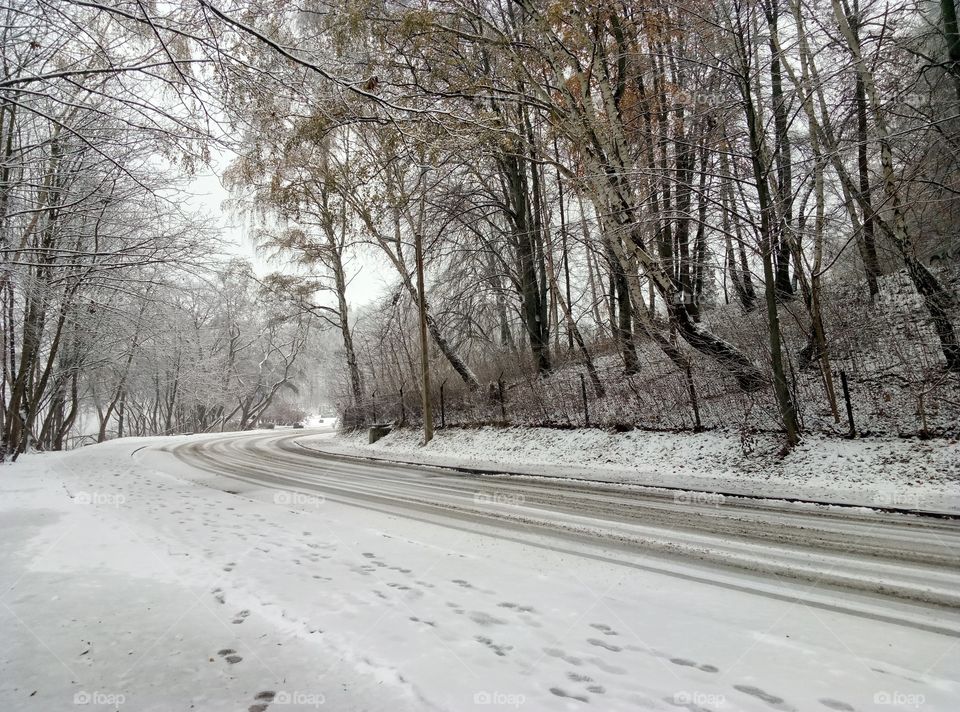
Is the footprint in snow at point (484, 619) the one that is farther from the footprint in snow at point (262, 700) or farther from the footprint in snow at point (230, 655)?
the footprint in snow at point (230, 655)

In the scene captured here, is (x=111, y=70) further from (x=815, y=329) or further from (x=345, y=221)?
(x=345, y=221)

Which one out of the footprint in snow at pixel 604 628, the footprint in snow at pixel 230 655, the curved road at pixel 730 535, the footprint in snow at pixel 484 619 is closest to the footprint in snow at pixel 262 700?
the footprint in snow at pixel 230 655

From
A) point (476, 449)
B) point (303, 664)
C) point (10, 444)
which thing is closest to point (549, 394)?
point (476, 449)

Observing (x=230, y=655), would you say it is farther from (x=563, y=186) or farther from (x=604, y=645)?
(x=563, y=186)

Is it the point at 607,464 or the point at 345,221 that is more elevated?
the point at 345,221

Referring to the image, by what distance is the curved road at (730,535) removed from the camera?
3.52 m

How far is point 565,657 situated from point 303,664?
1375 mm

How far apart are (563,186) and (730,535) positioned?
15085mm

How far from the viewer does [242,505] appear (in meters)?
7.18

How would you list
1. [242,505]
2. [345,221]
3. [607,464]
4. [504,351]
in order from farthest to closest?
[504,351] < [345,221] < [607,464] < [242,505]

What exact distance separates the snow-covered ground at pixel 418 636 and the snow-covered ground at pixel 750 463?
168 inches

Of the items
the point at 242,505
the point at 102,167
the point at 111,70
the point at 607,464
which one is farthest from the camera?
the point at 607,464

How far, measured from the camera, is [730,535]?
4957 millimetres

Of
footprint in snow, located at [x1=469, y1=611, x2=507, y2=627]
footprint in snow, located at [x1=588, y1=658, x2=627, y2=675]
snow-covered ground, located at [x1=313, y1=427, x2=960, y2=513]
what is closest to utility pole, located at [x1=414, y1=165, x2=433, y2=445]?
snow-covered ground, located at [x1=313, y1=427, x2=960, y2=513]
